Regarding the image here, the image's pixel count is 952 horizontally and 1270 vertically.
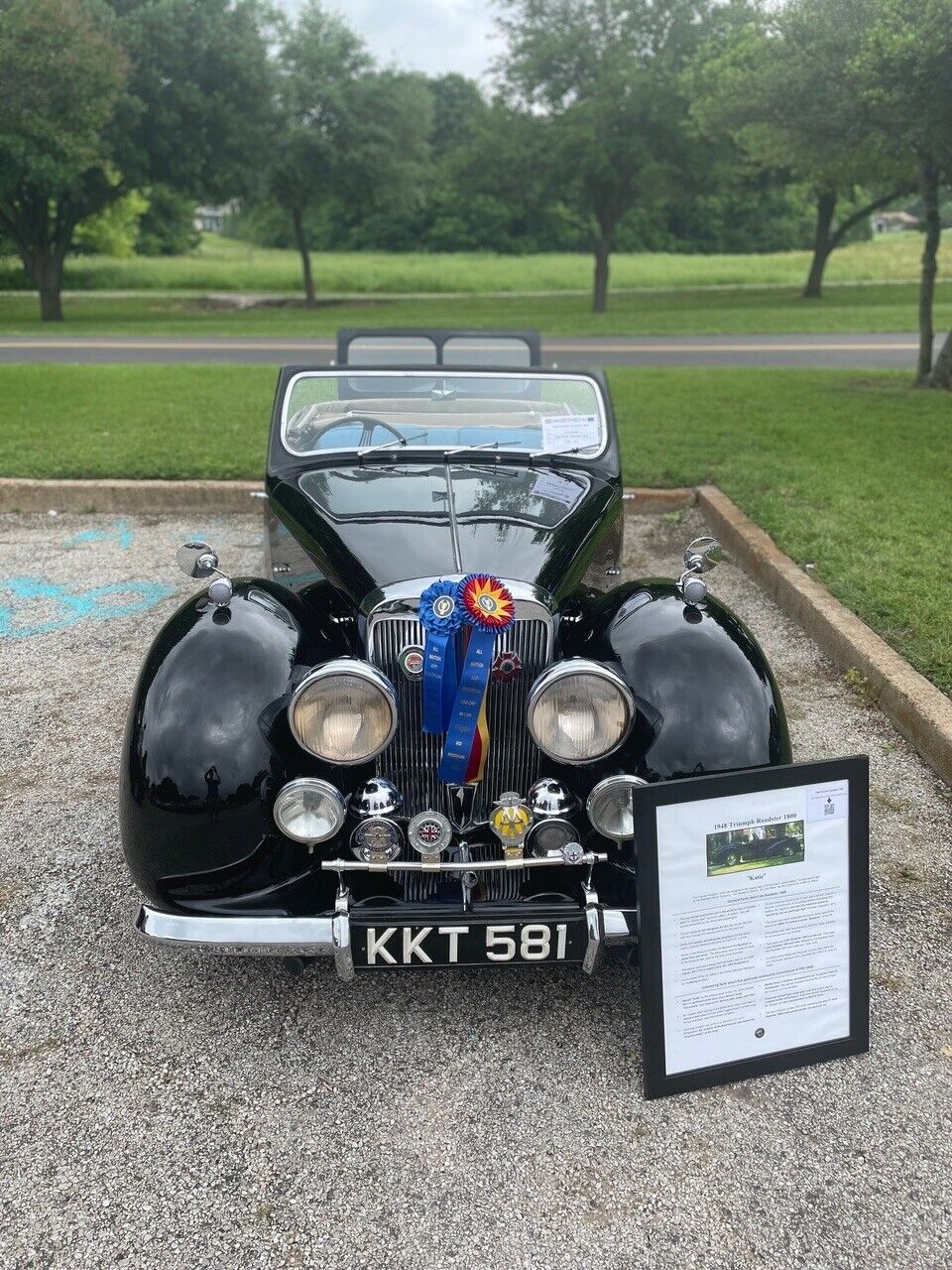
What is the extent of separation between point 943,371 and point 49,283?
2161 cm

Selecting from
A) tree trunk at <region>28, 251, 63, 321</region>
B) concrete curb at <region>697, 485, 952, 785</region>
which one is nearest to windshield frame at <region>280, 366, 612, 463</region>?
concrete curb at <region>697, 485, 952, 785</region>

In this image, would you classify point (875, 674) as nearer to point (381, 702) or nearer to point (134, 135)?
point (381, 702)

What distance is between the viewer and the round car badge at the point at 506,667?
2.90m

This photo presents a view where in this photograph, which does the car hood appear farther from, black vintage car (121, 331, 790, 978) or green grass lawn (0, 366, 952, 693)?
green grass lawn (0, 366, 952, 693)

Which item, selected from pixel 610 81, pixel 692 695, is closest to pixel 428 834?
pixel 692 695

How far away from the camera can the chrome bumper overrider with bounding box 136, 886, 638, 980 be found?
254 centimetres

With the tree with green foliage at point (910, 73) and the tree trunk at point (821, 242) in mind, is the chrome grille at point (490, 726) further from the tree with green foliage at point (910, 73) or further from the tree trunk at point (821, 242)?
the tree trunk at point (821, 242)

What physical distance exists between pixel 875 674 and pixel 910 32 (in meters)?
6.69

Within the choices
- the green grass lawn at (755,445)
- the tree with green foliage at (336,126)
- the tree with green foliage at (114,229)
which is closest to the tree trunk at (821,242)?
the tree with green foliage at (336,126)

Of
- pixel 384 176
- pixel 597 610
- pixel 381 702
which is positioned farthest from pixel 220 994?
pixel 384 176

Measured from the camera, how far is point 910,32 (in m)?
8.45

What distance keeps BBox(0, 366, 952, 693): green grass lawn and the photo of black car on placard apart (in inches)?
91.2

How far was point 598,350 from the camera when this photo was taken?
59.6 ft

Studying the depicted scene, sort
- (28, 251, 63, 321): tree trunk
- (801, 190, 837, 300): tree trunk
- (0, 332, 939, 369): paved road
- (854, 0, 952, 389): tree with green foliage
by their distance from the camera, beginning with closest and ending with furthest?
(854, 0, 952, 389): tree with green foliage
(0, 332, 939, 369): paved road
(28, 251, 63, 321): tree trunk
(801, 190, 837, 300): tree trunk
